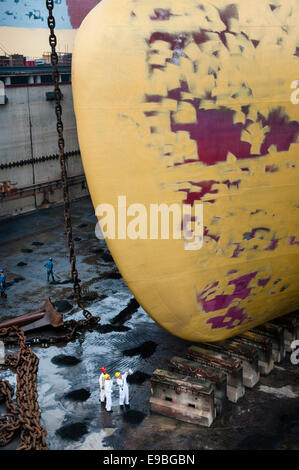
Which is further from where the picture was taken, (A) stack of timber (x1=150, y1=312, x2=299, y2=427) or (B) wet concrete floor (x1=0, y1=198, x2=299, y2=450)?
(A) stack of timber (x1=150, y1=312, x2=299, y2=427)

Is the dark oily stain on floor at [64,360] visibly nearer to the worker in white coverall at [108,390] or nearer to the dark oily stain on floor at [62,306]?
the worker in white coverall at [108,390]

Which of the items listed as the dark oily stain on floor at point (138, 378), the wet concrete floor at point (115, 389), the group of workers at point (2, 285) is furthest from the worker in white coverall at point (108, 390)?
→ the group of workers at point (2, 285)

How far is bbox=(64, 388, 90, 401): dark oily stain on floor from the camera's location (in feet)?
32.6

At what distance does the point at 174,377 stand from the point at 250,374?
151 cm

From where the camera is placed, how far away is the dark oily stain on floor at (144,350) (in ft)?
37.6

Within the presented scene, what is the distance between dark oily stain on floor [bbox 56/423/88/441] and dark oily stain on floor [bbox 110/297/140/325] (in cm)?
398

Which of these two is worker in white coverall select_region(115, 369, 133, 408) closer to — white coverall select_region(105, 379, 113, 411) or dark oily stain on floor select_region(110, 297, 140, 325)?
white coverall select_region(105, 379, 113, 411)

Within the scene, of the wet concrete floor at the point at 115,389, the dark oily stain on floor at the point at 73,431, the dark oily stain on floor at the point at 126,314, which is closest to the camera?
the wet concrete floor at the point at 115,389

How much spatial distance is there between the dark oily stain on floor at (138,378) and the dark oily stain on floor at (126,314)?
236 cm

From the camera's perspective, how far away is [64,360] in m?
11.4

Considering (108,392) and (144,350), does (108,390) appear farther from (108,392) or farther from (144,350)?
(144,350)

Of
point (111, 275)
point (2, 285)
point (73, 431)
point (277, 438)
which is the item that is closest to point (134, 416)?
point (73, 431)

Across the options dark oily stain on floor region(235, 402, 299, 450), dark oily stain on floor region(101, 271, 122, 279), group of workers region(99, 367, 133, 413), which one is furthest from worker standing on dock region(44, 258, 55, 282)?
dark oily stain on floor region(235, 402, 299, 450)

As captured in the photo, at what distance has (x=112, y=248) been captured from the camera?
27.1 ft
